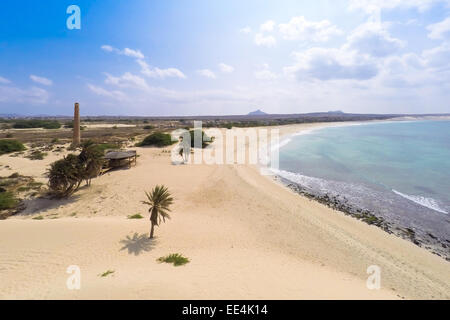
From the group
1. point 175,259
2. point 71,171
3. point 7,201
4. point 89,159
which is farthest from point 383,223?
point 7,201

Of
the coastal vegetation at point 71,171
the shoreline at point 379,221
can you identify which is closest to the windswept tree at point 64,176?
the coastal vegetation at point 71,171

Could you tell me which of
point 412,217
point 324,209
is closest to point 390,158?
point 412,217

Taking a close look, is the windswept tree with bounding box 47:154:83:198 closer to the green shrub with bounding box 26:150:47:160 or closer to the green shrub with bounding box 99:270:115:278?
the green shrub with bounding box 99:270:115:278

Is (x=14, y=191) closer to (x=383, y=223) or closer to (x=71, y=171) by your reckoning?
Result: (x=71, y=171)

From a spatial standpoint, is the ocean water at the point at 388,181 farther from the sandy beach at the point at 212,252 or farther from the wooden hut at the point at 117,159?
the wooden hut at the point at 117,159
